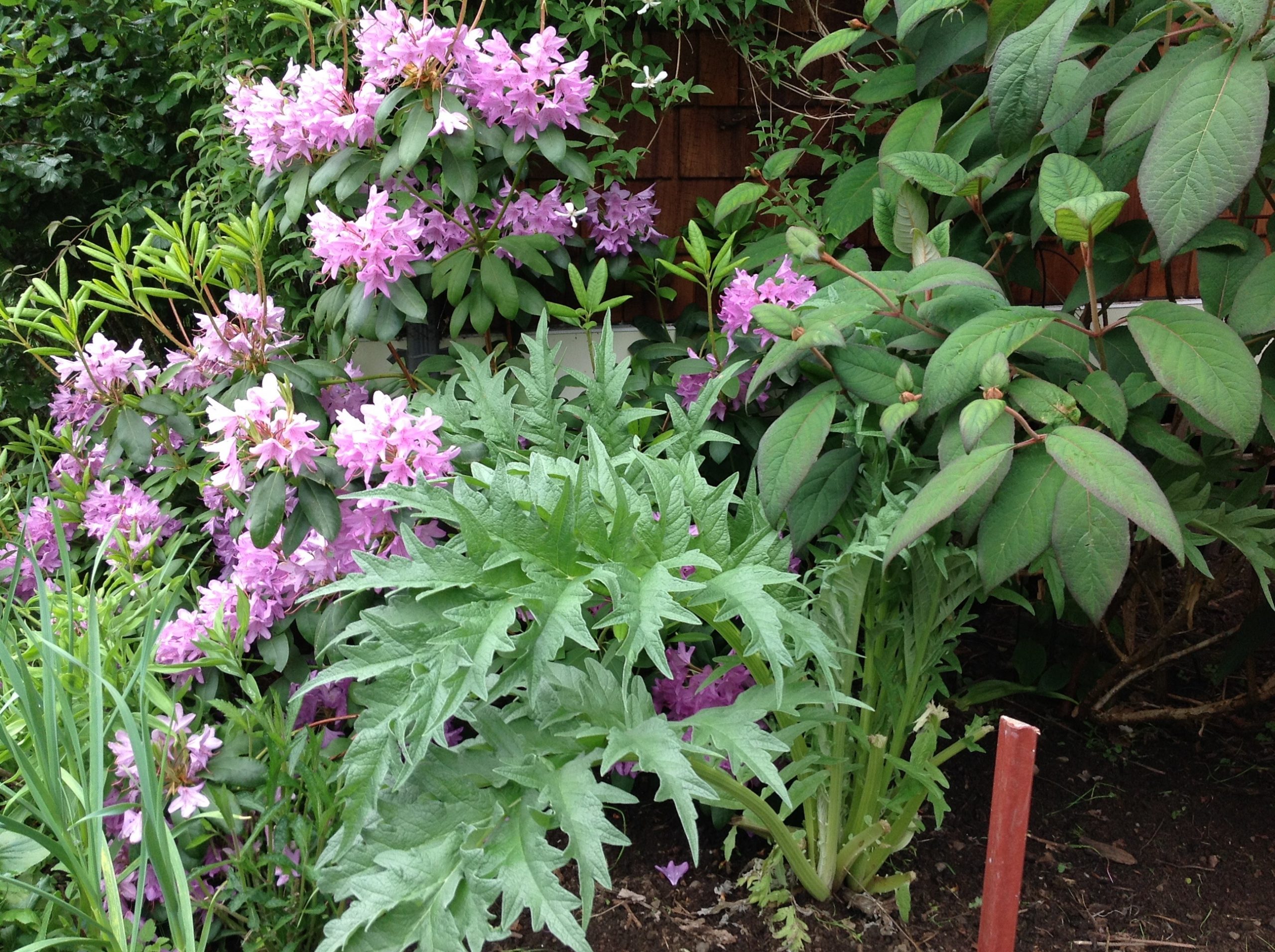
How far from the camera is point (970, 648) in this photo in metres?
2.24

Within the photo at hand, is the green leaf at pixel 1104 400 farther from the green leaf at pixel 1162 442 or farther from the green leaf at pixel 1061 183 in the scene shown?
the green leaf at pixel 1061 183

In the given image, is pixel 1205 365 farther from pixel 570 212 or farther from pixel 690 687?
pixel 570 212

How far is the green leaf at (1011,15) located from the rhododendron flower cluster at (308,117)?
3.42 ft

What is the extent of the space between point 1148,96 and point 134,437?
184 centimetres

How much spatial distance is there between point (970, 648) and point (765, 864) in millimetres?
969

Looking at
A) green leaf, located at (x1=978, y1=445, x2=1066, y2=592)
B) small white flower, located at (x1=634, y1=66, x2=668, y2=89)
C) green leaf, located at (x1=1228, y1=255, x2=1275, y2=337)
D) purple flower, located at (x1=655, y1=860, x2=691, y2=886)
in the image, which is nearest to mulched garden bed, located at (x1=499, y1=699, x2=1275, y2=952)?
purple flower, located at (x1=655, y1=860, x2=691, y2=886)

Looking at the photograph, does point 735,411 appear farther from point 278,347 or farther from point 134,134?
point 134,134

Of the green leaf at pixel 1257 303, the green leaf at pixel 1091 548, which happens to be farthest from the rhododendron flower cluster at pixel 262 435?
the green leaf at pixel 1257 303

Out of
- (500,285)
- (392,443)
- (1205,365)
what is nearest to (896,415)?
(1205,365)

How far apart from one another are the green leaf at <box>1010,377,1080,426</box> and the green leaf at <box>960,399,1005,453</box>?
0.30 feet

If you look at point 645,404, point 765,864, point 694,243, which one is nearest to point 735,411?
point 645,404

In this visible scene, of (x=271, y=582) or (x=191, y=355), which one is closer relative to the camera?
(x=271, y=582)

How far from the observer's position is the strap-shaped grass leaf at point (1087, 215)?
3.75ft

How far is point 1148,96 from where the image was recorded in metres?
1.25
